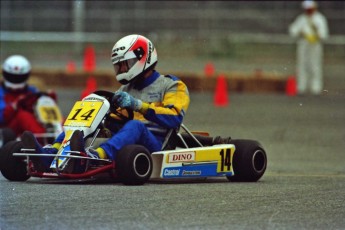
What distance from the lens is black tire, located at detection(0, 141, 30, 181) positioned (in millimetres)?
9680

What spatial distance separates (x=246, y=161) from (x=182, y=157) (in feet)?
2.08

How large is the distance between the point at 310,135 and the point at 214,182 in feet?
21.9

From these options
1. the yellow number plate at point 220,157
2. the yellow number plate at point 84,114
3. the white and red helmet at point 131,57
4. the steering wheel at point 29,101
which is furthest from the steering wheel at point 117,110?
the steering wheel at point 29,101

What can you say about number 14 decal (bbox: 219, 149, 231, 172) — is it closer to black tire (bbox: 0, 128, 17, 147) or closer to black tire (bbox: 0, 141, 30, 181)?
black tire (bbox: 0, 141, 30, 181)

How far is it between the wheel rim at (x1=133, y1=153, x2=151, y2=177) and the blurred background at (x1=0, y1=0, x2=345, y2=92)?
20790 mm

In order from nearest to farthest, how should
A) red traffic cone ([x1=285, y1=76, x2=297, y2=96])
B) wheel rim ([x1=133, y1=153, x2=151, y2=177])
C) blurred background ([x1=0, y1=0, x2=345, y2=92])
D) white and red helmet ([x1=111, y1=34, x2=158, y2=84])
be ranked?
wheel rim ([x1=133, y1=153, x2=151, y2=177]), white and red helmet ([x1=111, y1=34, x2=158, y2=84]), red traffic cone ([x1=285, y1=76, x2=297, y2=96]), blurred background ([x1=0, y1=0, x2=345, y2=92])

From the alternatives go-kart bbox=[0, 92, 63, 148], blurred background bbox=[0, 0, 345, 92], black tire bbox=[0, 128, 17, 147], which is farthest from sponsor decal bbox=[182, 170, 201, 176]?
blurred background bbox=[0, 0, 345, 92]

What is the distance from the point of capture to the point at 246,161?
10109mm

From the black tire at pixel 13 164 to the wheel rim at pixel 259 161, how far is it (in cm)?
188

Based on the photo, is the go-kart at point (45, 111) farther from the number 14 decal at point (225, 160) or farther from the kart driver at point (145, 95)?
the number 14 decal at point (225, 160)

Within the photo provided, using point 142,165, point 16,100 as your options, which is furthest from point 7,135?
point 142,165

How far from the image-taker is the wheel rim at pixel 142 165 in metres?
9.24

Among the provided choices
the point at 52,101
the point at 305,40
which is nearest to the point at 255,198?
the point at 52,101

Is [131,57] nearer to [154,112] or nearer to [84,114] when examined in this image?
[154,112]
